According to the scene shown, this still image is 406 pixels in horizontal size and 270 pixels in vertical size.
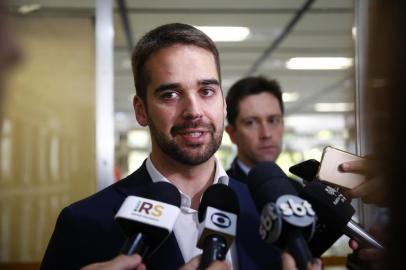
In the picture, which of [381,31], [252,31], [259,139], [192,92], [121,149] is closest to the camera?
[381,31]

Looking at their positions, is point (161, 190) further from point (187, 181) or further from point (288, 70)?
point (288, 70)

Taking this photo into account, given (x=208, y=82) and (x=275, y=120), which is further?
(x=275, y=120)

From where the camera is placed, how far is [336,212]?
2.82 ft

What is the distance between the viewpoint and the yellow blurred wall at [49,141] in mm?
2160

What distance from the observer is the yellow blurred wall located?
2160 millimetres

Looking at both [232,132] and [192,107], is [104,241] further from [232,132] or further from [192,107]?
[232,132]

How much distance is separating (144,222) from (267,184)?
23 cm

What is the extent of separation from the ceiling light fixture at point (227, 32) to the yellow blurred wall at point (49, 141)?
3.25ft

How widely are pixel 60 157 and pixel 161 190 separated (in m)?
1.51

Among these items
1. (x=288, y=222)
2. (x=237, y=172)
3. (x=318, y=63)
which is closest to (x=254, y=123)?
(x=237, y=172)

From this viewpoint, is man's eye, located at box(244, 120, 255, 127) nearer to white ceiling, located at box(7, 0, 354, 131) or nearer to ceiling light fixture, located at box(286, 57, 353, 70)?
white ceiling, located at box(7, 0, 354, 131)

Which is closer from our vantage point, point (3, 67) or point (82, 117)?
point (3, 67)

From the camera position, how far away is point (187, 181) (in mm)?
1139

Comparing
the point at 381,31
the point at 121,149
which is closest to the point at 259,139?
the point at 381,31
